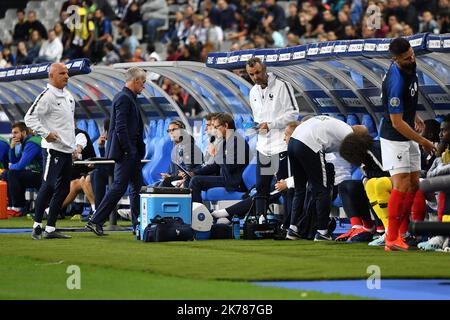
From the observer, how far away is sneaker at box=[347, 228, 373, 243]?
15078 mm

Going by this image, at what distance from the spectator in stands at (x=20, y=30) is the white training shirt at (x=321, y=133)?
22409mm

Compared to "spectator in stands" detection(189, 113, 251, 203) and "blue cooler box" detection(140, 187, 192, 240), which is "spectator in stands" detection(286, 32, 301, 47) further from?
"blue cooler box" detection(140, 187, 192, 240)

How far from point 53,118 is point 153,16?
64.4 ft

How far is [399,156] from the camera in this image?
1314 centimetres

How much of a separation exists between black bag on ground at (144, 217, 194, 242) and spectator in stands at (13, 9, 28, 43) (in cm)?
2194

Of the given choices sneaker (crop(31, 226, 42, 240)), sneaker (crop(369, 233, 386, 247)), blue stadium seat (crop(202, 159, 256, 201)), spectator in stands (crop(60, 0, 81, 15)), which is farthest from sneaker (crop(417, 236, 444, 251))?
spectator in stands (crop(60, 0, 81, 15))

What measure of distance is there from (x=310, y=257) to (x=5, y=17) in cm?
2834

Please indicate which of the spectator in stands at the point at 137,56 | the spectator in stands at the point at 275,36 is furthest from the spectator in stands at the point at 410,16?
the spectator in stands at the point at 137,56

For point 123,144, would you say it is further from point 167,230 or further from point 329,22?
point 329,22

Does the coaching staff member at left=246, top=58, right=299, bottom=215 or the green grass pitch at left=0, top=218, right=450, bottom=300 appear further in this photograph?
the coaching staff member at left=246, top=58, right=299, bottom=215

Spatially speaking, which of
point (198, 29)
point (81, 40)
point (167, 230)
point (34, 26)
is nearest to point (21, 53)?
point (34, 26)

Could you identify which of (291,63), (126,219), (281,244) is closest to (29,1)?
(126,219)

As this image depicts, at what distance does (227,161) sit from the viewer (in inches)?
683
